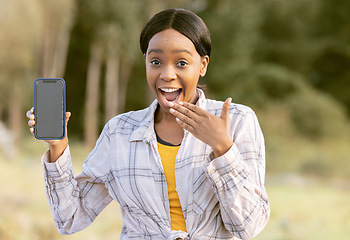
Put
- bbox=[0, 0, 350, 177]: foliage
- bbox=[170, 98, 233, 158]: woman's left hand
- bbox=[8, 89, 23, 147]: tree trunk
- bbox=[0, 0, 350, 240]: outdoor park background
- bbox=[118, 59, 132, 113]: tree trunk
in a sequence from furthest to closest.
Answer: bbox=[118, 59, 132, 113]: tree trunk < bbox=[8, 89, 23, 147]: tree trunk < bbox=[0, 0, 350, 177]: foliage < bbox=[0, 0, 350, 240]: outdoor park background < bbox=[170, 98, 233, 158]: woman's left hand

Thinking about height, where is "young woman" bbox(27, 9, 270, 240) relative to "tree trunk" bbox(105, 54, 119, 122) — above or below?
below

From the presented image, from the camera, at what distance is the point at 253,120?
1.60 metres

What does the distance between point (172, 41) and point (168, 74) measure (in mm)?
105

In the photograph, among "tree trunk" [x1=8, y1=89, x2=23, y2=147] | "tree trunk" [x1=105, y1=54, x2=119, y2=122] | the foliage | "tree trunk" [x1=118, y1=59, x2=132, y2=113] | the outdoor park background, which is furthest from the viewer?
"tree trunk" [x1=118, y1=59, x2=132, y2=113]

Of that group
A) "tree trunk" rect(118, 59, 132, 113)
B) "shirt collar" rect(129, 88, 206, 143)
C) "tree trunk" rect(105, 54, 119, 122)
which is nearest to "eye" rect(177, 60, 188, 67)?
"shirt collar" rect(129, 88, 206, 143)

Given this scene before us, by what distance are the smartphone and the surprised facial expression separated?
0.30 m

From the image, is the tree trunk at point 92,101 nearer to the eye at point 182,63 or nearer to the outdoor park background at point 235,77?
the outdoor park background at point 235,77

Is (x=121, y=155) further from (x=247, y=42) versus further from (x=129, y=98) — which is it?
(x=129, y=98)

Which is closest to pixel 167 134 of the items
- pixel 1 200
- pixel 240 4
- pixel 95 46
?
pixel 1 200

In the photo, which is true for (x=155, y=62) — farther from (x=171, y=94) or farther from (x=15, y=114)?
(x=15, y=114)

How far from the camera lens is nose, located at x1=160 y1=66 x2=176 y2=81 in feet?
5.25

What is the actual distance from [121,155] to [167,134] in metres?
0.17

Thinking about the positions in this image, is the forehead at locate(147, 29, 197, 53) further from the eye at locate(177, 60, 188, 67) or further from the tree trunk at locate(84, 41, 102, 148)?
the tree trunk at locate(84, 41, 102, 148)

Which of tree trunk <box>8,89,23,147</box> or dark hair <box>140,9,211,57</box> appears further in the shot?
tree trunk <box>8,89,23,147</box>
